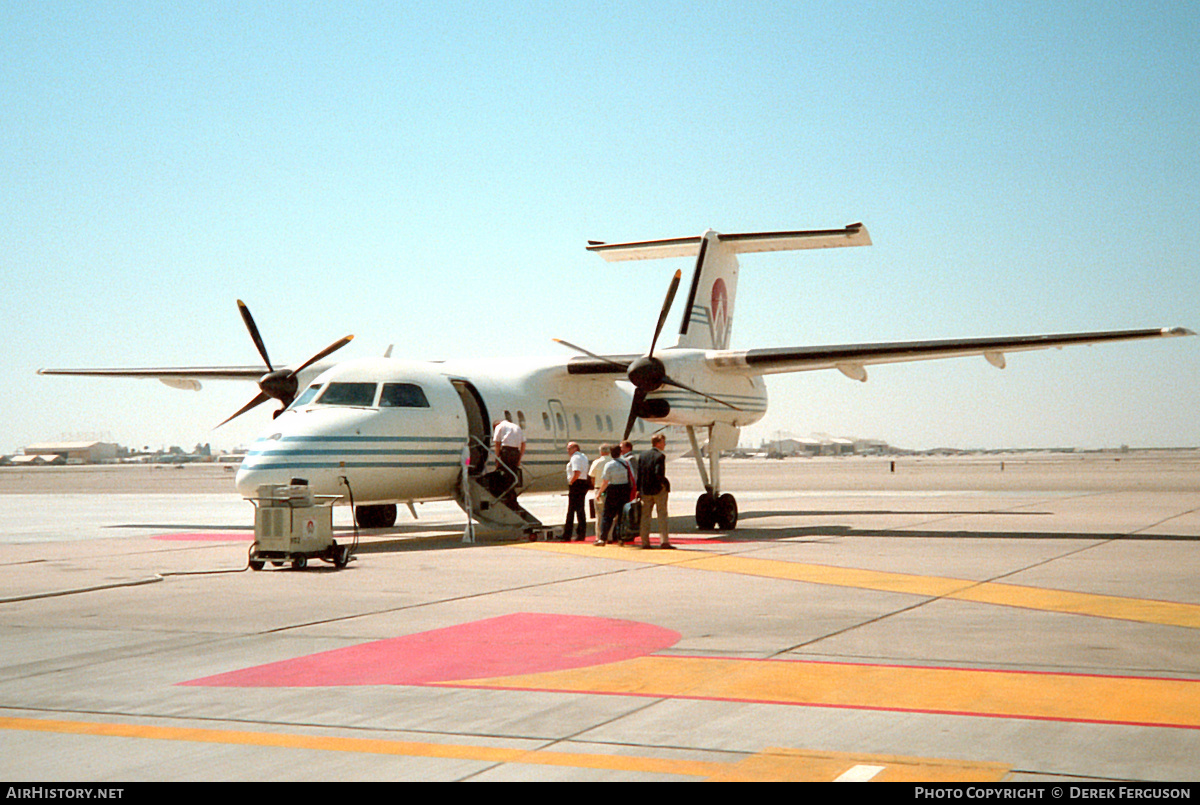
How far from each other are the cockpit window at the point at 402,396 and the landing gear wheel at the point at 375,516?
3614 mm

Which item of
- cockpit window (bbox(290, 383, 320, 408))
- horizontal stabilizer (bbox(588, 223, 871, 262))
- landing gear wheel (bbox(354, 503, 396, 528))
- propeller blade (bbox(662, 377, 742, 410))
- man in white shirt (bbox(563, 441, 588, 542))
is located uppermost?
horizontal stabilizer (bbox(588, 223, 871, 262))


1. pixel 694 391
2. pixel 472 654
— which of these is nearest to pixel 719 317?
pixel 694 391

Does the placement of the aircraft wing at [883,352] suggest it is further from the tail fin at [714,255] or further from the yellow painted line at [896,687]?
the yellow painted line at [896,687]

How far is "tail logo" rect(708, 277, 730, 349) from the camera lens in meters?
25.3

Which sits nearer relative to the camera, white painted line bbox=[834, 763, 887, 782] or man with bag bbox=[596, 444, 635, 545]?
white painted line bbox=[834, 763, 887, 782]

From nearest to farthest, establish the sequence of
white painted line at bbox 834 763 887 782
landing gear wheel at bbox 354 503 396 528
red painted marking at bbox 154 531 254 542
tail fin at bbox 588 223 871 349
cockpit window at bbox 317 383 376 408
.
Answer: white painted line at bbox 834 763 887 782
cockpit window at bbox 317 383 376 408
red painted marking at bbox 154 531 254 542
landing gear wheel at bbox 354 503 396 528
tail fin at bbox 588 223 871 349

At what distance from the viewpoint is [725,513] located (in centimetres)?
2225

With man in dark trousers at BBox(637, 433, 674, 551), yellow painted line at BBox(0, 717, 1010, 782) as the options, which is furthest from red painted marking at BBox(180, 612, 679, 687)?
man in dark trousers at BBox(637, 433, 674, 551)

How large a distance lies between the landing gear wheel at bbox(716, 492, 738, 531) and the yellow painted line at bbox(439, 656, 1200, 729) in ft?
47.7

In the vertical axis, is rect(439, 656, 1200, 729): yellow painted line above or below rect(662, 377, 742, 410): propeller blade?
below

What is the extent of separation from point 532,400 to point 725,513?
4.37 metres

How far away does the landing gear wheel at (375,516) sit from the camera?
22.4m

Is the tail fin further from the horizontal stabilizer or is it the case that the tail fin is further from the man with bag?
the man with bag

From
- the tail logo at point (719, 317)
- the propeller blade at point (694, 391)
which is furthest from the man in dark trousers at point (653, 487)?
the tail logo at point (719, 317)
